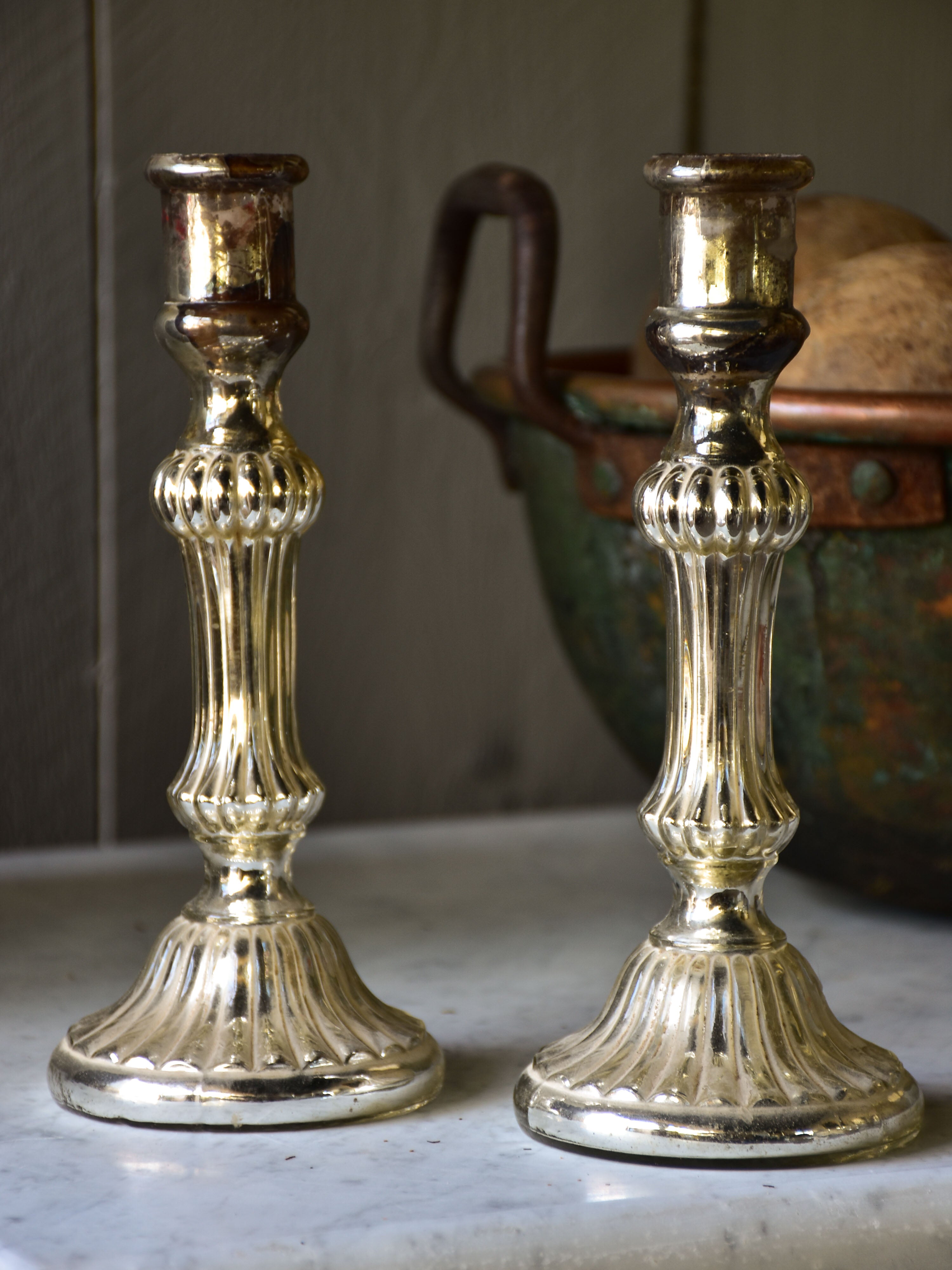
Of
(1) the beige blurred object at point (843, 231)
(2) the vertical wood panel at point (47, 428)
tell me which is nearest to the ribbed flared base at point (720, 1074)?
(1) the beige blurred object at point (843, 231)

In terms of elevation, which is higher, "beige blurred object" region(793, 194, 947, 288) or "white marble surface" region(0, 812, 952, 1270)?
"beige blurred object" region(793, 194, 947, 288)

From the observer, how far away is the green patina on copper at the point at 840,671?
649mm

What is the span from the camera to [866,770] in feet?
2.22

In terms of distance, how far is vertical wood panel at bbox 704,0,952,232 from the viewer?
0.97 meters

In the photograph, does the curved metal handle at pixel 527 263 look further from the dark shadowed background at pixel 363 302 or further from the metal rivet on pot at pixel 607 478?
the dark shadowed background at pixel 363 302

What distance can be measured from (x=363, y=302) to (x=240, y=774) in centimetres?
47

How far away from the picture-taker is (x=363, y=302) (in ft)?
3.04

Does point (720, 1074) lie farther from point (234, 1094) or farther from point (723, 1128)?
point (234, 1094)

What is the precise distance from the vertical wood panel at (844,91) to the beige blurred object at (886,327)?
34 cm

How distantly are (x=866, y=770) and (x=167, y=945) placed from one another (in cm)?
29

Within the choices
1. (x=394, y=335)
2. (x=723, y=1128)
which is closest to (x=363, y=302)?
(x=394, y=335)

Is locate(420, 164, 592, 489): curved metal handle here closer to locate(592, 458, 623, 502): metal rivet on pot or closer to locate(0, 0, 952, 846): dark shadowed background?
locate(592, 458, 623, 502): metal rivet on pot

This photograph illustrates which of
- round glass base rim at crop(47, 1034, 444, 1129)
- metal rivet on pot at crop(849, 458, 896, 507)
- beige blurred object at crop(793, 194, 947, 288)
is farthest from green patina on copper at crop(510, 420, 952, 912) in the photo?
round glass base rim at crop(47, 1034, 444, 1129)

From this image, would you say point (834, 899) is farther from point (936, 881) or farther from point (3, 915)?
point (3, 915)
